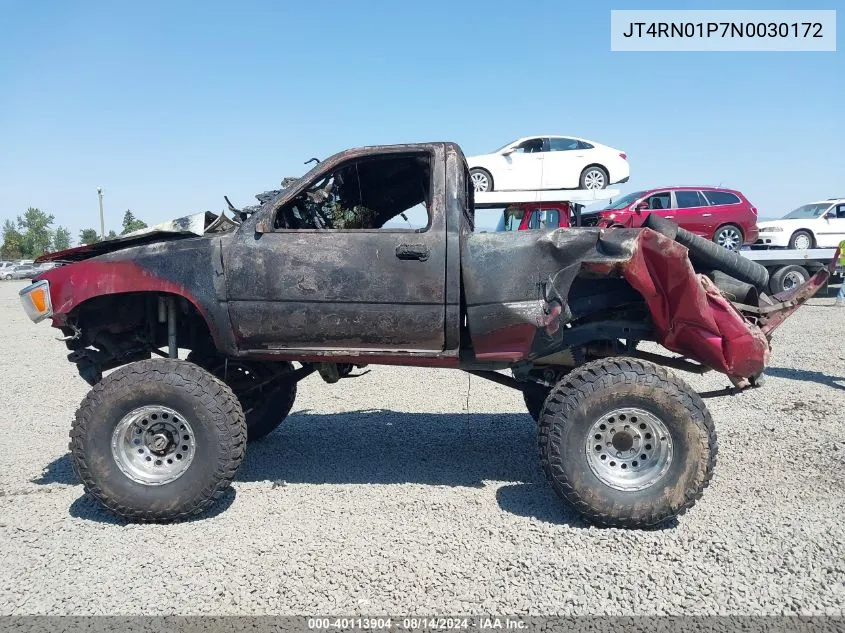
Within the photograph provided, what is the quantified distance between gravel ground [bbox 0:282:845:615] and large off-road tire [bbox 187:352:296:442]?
0.20 metres

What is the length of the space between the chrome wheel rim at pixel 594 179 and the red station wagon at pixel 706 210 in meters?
2.38

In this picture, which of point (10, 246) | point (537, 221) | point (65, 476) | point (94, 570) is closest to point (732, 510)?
point (94, 570)

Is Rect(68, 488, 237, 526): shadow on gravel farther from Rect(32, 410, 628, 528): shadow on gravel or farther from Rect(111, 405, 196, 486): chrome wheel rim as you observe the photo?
Rect(111, 405, 196, 486): chrome wheel rim

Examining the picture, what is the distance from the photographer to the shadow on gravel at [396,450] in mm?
4547

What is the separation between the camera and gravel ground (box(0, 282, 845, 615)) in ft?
9.46

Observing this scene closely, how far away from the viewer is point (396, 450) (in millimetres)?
5148

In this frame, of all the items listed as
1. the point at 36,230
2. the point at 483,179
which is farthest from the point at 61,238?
the point at 483,179

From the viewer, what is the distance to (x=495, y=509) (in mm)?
3877

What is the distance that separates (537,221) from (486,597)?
7.88 metres

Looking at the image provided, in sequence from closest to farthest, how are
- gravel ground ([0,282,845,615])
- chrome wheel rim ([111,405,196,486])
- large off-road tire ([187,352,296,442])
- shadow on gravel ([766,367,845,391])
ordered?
gravel ground ([0,282,845,615]) → chrome wheel rim ([111,405,196,486]) → large off-road tire ([187,352,296,442]) → shadow on gravel ([766,367,845,391])

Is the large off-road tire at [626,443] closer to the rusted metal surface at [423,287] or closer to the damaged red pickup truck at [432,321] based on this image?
the damaged red pickup truck at [432,321]

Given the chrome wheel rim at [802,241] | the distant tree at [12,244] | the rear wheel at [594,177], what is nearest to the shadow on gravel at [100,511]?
the rear wheel at [594,177]

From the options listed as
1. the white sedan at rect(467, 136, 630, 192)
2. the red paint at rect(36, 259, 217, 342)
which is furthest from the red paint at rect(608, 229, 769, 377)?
the white sedan at rect(467, 136, 630, 192)

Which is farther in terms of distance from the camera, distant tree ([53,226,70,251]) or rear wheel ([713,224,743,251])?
distant tree ([53,226,70,251])
